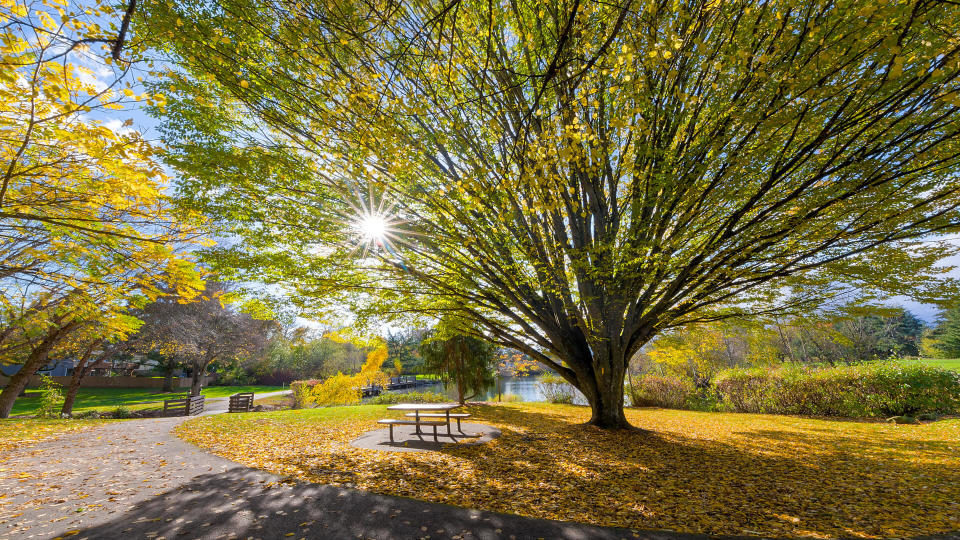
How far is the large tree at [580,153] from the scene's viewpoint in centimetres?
475

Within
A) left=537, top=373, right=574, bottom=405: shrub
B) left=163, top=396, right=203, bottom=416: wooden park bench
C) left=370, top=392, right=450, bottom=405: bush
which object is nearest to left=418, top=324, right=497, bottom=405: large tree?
left=370, top=392, right=450, bottom=405: bush

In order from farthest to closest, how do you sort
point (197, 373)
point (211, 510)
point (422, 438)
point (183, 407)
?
point (197, 373) → point (183, 407) → point (422, 438) → point (211, 510)

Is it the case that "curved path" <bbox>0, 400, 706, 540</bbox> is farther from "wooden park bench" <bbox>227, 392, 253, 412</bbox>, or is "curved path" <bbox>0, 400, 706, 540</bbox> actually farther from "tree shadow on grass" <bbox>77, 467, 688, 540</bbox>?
"wooden park bench" <bbox>227, 392, 253, 412</bbox>

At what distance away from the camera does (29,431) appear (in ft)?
28.3

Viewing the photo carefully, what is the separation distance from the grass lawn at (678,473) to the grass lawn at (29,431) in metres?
2.85

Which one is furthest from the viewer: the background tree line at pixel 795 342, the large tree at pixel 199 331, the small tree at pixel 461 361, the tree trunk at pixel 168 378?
the tree trunk at pixel 168 378

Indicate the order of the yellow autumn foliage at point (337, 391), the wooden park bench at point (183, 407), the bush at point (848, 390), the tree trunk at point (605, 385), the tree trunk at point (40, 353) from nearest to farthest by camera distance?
the tree trunk at point (605, 385) < the tree trunk at point (40, 353) < the bush at point (848, 390) < the wooden park bench at point (183, 407) < the yellow autumn foliage at point (337, 391)

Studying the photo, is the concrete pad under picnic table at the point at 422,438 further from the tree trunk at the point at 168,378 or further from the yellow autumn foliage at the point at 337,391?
the tree trunk at the point at 168,378

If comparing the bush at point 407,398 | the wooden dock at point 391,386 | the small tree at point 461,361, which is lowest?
the wooden dock at point 391,386

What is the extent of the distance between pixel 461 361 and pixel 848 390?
14147 millimetres

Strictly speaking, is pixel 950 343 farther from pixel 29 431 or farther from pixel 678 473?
pixel 29 431

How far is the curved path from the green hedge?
1316 cm

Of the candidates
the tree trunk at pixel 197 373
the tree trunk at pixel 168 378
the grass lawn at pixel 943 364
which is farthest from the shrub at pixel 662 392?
the tree trunk at pixel 168 378

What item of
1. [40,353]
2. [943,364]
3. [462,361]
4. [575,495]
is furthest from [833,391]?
[40,353]
